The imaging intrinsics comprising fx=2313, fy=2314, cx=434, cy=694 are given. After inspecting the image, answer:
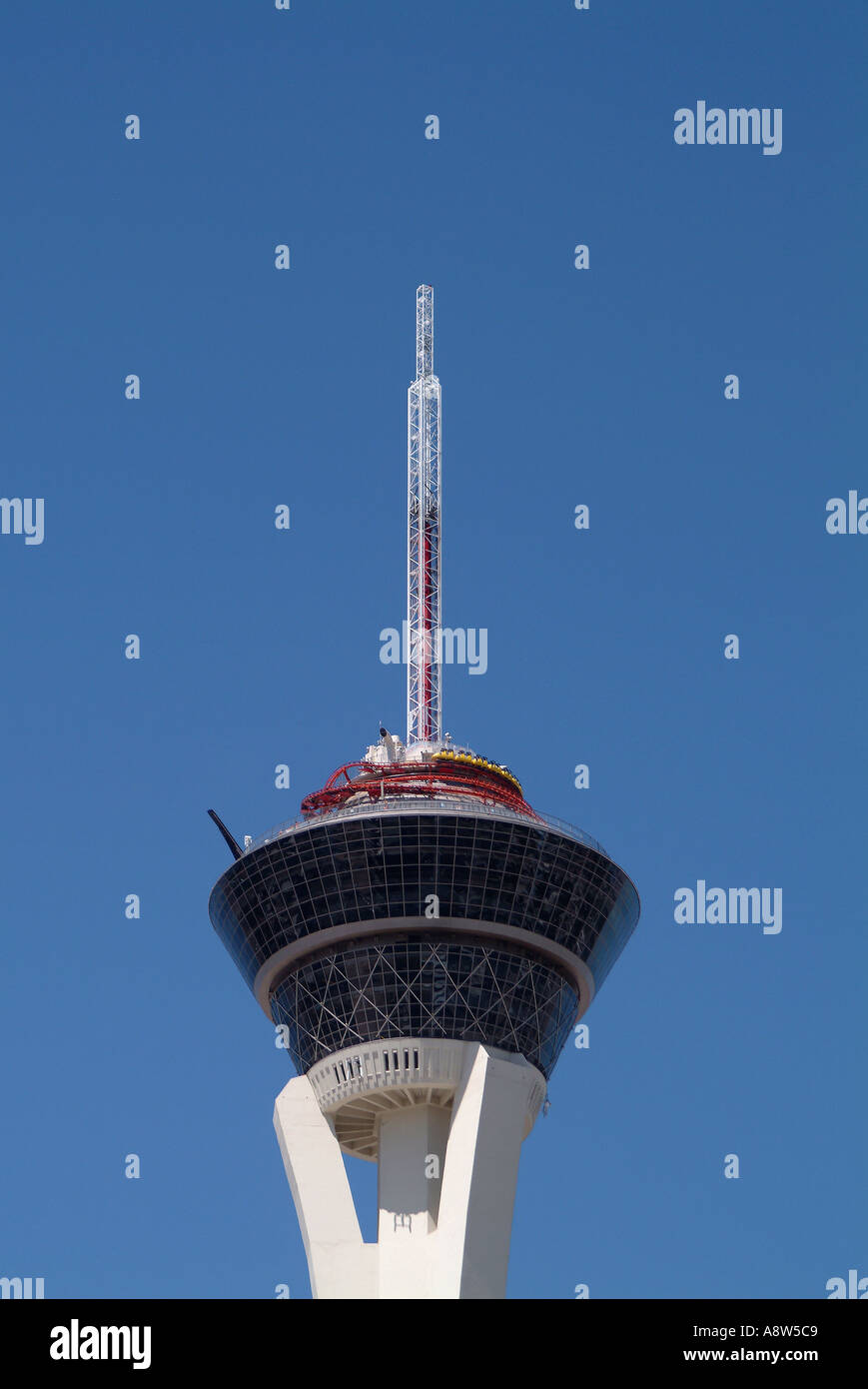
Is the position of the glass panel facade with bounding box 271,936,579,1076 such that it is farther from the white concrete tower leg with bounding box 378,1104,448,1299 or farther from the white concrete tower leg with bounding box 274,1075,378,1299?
the white concrete tower leg with bounding box 378,1104,448,1299

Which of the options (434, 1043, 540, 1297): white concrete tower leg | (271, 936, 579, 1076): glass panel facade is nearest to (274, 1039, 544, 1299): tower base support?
(434, 1043, 540, 1297): white concrete tower leg

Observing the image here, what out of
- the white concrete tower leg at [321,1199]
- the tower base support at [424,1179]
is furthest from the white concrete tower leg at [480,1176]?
the white concrete tower leg at [321,1199]

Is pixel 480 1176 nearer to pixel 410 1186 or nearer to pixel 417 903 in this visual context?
pixel 410 1186

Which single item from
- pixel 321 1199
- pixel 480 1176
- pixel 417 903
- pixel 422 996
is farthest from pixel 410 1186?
pixel 417 903

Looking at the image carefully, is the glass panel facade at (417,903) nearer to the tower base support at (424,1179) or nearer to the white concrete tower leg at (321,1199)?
the tower base support at (424,1179)
